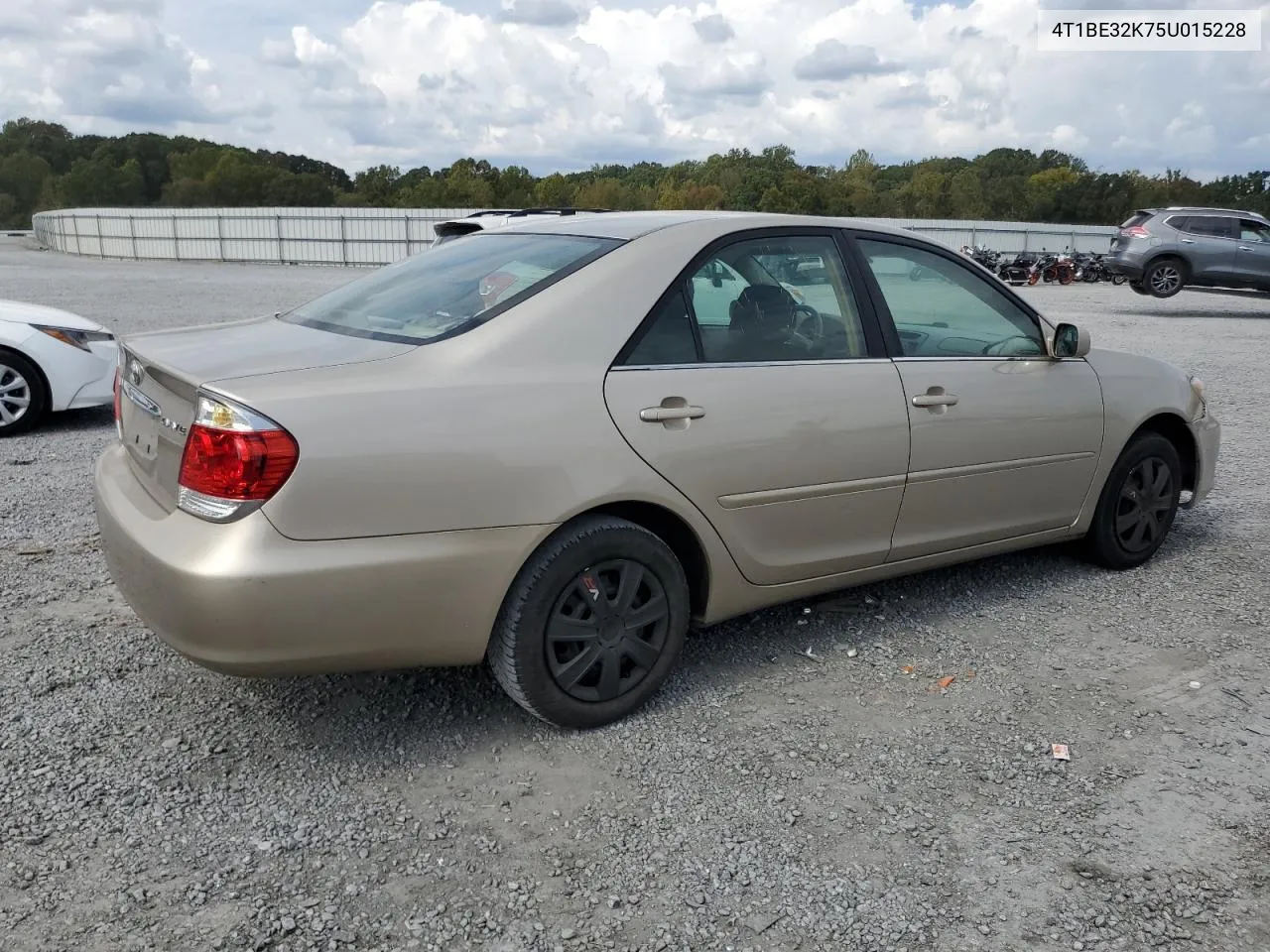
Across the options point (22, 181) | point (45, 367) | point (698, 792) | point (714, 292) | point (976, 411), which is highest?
point (22, 181)

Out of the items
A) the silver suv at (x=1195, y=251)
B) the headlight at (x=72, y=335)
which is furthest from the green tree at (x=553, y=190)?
the headlight at (x=72, y=335)

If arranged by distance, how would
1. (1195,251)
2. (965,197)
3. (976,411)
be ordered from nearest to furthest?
(976,411) < (1195,251) < (965,197)

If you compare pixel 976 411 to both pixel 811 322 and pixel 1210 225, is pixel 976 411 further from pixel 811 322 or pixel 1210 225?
pixel 1210 225

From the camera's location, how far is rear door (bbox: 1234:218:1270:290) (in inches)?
778

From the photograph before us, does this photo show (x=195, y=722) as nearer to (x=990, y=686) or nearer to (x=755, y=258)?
(x=755, y=258)

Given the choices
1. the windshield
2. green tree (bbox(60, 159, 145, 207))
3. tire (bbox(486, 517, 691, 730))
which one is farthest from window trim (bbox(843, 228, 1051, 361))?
green tree (bbox(60, 159, 145, 207))

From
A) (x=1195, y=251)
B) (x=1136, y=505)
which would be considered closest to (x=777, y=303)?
(x=1136, y=505)

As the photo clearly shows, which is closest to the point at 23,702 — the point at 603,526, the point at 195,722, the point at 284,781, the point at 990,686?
the point at 195,722

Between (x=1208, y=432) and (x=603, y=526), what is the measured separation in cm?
352

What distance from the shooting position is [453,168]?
86625mm

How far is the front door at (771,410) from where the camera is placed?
11.1 ft

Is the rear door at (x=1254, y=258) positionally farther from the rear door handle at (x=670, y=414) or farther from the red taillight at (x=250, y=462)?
the red taillight at (x=250, y=462)

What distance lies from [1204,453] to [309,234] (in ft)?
126

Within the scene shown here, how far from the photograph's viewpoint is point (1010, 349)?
442 centimetres
